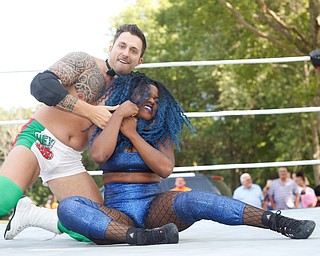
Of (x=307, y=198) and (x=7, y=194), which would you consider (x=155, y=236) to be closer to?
(x=7, y=194)

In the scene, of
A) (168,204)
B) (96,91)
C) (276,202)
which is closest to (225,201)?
(168,204)

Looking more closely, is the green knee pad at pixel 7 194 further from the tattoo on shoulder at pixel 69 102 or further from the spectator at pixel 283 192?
the spectator at pixel 283 192

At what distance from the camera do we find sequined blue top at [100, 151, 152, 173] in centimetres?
307

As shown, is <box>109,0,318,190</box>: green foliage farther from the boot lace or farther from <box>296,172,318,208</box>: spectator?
the boot lace

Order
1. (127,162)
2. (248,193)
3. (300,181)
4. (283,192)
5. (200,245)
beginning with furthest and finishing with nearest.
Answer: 1. (300,181)
2. (248,193)
3. (283,192)
4. (127,162)
5. (200,245)

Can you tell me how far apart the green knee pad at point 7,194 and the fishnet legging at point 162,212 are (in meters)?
0.60

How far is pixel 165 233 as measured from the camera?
2.80 meters

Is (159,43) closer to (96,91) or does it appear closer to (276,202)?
(276,202)

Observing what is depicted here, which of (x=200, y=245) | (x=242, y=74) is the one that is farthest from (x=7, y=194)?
(x=242, y=74)

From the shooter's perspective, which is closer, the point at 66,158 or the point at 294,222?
the point at 294,222

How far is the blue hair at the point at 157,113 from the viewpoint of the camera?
123 inches

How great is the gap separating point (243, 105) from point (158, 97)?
62.4 feet

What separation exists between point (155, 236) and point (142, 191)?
34 centimetres

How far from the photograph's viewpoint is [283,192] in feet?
29.6
